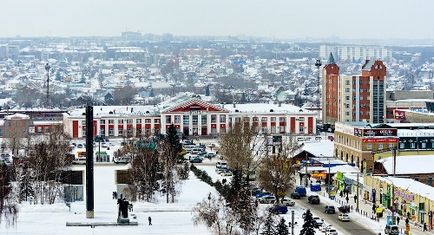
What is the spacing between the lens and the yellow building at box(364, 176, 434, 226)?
19938 millimetres

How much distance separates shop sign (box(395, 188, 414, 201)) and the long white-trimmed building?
1602 cm

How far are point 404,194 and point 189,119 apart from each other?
690 inches

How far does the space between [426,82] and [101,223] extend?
2692 inches

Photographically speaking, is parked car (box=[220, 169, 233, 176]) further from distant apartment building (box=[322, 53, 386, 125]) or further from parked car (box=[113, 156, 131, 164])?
distant apartment building (box=[322, 53, 386, 125])

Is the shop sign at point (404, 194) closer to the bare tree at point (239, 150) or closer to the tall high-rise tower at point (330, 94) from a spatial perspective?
the bare tree at point (239, 150)

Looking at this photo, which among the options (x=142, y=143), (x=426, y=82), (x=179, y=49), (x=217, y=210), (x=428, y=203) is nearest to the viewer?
(x=217, y=210)

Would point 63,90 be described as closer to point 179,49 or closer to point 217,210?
point 217,210

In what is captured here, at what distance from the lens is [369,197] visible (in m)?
23.0

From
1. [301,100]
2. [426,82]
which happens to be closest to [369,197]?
[301,100]

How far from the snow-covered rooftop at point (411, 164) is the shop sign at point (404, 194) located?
2.97m

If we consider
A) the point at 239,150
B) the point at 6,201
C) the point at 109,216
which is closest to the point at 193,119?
the point at 239,150

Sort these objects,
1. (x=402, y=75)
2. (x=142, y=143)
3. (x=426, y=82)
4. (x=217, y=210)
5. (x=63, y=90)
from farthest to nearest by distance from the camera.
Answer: (x=402, y=75)
(x=426, y=82)
(x=63, y=90)
(x=142, y=143)
(x=217, y=210)

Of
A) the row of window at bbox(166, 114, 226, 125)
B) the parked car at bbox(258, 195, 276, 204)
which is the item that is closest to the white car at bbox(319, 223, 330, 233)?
the parked car at bbox(258, 195, 276, 204)

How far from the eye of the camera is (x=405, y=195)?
68.8 feet
